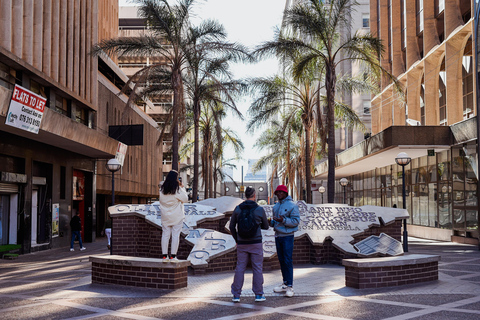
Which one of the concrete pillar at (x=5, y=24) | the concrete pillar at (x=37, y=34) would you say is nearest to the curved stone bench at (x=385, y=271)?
the concrete pillar at (x=5, y=24)

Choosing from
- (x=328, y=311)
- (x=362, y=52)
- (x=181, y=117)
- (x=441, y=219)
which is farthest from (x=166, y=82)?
(x=328, y=311)

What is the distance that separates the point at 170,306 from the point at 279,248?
2.07 meters

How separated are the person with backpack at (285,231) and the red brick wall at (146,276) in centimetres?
170

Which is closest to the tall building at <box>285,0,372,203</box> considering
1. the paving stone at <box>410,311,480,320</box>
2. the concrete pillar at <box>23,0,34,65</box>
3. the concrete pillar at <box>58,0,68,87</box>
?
the concrete pillar at <box>58,0,68,87</box>

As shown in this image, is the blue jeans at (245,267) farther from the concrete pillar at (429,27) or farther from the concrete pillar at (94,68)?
the concrete pillar at (429,27)

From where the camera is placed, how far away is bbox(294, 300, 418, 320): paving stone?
6852 millimetres

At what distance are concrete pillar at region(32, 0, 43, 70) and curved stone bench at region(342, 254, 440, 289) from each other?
48.5ft

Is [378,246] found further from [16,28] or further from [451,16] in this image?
[451,16]

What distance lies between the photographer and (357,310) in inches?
284

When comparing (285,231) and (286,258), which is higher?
(285,231)

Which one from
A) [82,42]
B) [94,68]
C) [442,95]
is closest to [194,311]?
[82,42]

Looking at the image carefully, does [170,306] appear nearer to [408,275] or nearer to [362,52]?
[408,275]

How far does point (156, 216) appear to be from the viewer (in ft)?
43.2

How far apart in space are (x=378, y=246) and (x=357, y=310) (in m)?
6.02
